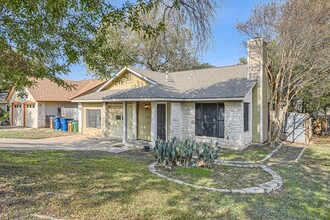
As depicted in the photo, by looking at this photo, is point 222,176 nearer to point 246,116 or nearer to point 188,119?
point 246,116

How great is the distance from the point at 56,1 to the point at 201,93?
10143 mm

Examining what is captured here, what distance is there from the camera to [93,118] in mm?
16422

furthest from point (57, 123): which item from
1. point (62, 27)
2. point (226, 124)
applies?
point (62, 27)

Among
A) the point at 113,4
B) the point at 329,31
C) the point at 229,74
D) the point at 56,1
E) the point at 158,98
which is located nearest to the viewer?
the point at 56,1

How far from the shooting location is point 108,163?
8.07 metres

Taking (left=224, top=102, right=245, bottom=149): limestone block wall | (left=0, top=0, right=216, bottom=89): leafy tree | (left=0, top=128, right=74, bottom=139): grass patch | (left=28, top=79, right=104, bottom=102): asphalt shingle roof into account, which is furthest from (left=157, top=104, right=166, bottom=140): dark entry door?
(left=28, top=79, right=104, bottom=102): asphalt shingle roof

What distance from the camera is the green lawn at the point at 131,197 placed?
4.11 m

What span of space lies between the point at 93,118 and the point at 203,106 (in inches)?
332

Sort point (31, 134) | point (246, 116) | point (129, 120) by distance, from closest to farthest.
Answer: point (246, 116) < point (129, 120) < point (31, 134)

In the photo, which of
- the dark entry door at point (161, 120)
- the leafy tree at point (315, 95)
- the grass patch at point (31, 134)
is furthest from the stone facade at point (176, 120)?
the grass patch at point (31, 134)

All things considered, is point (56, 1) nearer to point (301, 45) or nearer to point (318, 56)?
point (301, 45)

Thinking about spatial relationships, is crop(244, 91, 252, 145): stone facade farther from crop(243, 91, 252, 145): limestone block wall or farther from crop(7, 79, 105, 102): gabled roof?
crop(7, 79, 105, 102): gabled roof

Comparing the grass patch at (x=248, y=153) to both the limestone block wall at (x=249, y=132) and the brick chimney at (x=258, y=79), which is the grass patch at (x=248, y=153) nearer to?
the limestone block wall at (x=249, y=132)

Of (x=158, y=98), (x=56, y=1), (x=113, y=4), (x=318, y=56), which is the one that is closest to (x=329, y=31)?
(x=318, y=56)
